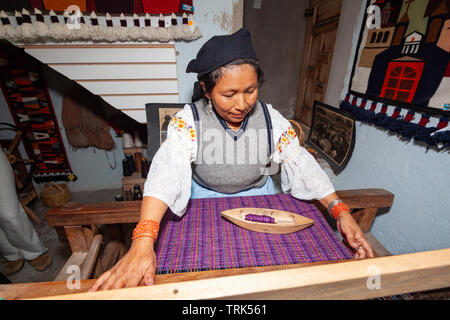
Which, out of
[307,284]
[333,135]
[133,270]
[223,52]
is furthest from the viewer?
[333,135]

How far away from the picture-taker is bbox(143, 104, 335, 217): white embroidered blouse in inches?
37.0

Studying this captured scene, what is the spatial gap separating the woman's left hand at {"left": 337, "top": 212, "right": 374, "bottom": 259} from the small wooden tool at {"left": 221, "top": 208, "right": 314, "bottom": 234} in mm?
144

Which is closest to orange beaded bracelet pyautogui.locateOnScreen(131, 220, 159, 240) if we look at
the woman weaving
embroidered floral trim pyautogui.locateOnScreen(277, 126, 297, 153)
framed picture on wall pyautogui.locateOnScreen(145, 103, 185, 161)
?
the woman weaving

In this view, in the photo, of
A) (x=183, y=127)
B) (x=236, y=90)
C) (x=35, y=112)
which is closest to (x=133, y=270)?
(x=183, y=127)

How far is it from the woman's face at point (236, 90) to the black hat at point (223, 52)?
5cm

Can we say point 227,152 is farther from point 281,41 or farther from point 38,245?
point 281,41

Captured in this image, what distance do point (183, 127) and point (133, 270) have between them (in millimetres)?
703

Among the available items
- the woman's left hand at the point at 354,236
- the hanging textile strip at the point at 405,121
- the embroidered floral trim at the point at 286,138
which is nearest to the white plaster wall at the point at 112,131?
the embroidered floral trim at the point at 286,138

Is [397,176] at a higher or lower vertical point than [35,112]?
lower

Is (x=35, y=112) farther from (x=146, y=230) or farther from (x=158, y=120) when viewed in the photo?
(x=146, y=230)

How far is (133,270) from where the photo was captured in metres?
0.68

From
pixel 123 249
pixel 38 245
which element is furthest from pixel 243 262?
pixel 38 245

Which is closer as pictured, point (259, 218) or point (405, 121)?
point (259, 218)

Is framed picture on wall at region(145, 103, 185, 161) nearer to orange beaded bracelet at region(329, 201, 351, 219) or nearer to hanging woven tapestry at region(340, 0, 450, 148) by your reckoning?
orange beaded bracelet at region(329, 201, 351, 219)
